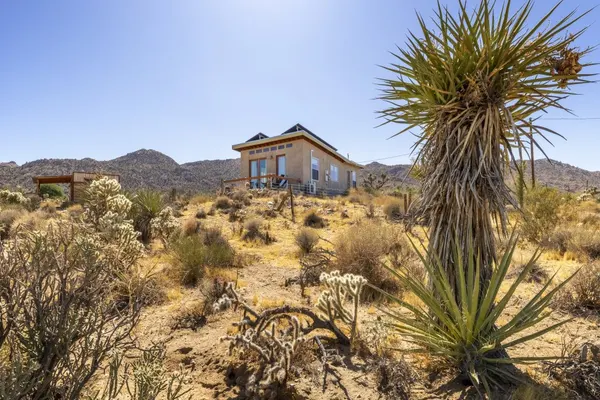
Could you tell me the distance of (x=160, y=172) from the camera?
52844mm

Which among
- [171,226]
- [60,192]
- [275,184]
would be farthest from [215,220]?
[60,192]

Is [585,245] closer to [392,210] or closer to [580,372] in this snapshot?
[580,372]

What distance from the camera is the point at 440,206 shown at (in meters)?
3.45

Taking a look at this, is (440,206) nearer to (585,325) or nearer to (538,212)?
(585,325)

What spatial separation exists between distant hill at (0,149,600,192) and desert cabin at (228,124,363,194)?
21369mm

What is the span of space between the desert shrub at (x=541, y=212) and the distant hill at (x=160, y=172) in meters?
33.8

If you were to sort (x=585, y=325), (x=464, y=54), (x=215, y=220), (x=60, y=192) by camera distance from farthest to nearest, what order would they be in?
1. (x=60, y=192)
2. (x=215, y=220)
3. (x=585, y=325)
4. (x=464, y=54)

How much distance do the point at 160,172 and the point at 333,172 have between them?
38.3 m

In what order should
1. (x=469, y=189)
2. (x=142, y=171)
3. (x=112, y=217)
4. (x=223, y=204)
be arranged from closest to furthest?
(x=469, y=189)
(x=112, y=217)
(x=223, y=204)
(x=142, y=171)

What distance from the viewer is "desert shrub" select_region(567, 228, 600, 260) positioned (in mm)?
7211

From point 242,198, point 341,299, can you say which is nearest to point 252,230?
point 242,198

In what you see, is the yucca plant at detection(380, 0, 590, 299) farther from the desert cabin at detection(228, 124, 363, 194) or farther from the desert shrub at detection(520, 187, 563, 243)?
the desert cabin at detection(228, 124, 363, 194)

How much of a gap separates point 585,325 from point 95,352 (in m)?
5.69

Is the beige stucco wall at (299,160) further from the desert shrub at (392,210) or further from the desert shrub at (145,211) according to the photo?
the desert shrub at (145,211)
